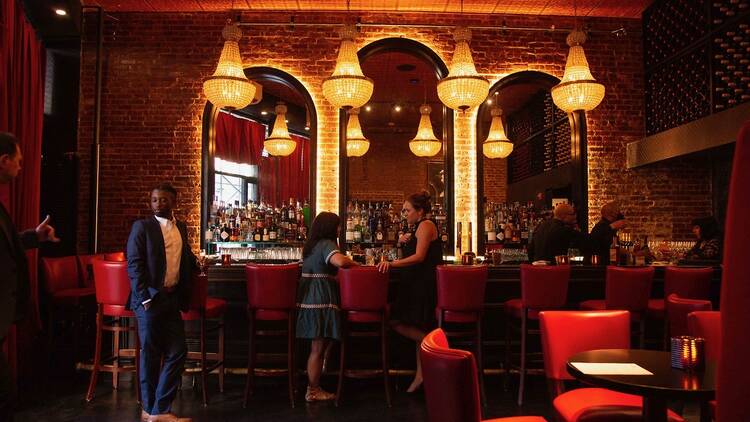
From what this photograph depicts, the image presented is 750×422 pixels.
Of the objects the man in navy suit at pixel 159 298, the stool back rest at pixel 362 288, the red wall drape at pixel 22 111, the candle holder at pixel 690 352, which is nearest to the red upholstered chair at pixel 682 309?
the candle holder at pixel 690 352

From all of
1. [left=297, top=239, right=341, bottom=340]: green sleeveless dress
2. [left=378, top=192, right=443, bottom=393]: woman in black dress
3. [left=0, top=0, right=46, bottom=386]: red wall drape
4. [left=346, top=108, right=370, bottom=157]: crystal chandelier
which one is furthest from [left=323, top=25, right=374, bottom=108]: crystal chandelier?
[left=346, top=108, right=370, bottom=157]: crystal chandelier

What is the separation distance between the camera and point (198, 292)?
13.8ft

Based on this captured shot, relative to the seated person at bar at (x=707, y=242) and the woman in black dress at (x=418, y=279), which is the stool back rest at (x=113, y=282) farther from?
the seated person at bar at (x=707, y=242)

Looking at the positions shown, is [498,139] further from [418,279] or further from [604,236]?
[418,279]

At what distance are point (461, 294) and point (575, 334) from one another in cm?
167

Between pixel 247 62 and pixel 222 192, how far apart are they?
416cm

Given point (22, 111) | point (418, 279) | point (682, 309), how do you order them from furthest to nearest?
point (22, 111) → point (418, 279) → point (682, 309)

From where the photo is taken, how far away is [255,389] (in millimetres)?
4730

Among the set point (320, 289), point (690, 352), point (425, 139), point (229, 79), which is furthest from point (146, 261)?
point (425, 139)

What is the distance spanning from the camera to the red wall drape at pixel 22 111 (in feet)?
15.3

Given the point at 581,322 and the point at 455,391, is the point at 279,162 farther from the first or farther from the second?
the point at 455,391

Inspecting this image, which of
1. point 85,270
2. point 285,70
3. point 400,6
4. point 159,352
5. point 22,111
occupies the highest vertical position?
point 400,6

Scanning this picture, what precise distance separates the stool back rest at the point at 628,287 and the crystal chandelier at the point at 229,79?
12.5 feet

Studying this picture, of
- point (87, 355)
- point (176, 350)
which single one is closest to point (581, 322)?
point (176, 350)
